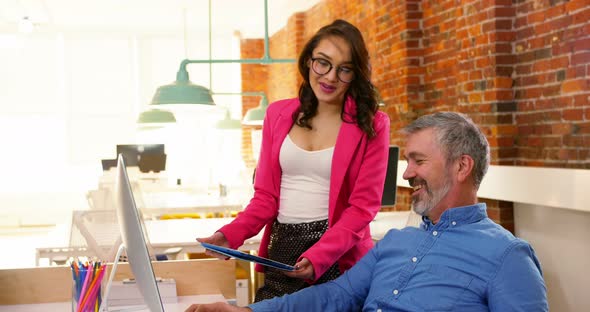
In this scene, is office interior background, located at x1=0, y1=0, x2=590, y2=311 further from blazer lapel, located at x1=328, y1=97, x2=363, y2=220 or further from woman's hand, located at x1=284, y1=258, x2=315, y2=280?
woman's hand, located at x1=284, y1=258, x2=315, y2=280

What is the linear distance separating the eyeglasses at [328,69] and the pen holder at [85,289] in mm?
932

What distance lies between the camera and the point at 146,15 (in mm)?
10672

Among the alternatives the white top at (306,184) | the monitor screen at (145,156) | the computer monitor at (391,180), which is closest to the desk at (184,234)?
the computer monitor at (391,180)

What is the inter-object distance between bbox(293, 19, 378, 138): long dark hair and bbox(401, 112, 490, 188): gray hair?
42 centimetres

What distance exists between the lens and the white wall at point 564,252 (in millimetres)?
3906

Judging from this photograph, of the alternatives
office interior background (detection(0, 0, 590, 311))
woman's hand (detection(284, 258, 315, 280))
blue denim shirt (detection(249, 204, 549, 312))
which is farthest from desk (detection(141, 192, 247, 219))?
blue denim shirt (detection(249, 204, 549, 312))

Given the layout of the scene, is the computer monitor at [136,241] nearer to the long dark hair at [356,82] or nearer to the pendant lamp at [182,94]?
the long dark hair at [356,82]

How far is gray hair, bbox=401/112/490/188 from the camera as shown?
1.97m

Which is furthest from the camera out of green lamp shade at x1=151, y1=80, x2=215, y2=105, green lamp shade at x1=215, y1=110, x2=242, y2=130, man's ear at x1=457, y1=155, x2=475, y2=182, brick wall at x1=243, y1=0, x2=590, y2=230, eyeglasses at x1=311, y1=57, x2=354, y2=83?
green lamp shade at x1=215, y1=110, x2=242, y2=130

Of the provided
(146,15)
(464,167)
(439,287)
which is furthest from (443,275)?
(146,15)

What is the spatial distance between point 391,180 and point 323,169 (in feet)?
7.83

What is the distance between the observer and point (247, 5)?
9.76 metres

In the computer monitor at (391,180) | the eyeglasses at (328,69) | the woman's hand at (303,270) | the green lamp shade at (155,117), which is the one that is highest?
the green lamp shade at (155,117)

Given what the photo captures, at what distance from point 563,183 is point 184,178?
28.8 ft
